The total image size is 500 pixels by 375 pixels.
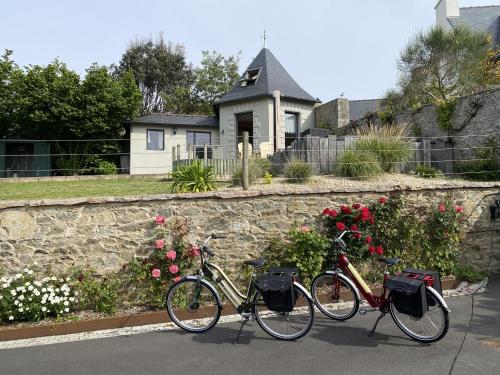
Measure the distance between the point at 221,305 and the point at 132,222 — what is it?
5.58ft

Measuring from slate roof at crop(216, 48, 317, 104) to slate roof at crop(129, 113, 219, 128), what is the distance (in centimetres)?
132

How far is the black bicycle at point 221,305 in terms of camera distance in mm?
4070

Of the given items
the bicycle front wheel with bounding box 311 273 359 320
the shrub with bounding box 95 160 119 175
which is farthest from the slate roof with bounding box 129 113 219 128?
the bicycle front wheel with bounding box 311 273 359 320

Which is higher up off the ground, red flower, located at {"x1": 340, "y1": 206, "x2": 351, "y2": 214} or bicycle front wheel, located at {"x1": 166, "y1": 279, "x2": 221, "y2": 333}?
red flower, located at {"x1": 340, "y1": 206, "x2": 351, "y2": 214}

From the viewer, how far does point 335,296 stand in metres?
4.78

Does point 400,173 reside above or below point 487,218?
above

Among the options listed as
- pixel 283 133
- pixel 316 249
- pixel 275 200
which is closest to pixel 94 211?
pixel 275 200

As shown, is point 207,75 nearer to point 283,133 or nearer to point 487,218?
point 283,133

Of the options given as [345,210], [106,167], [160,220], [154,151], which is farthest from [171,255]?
[154,151]

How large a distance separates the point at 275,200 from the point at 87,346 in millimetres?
2964

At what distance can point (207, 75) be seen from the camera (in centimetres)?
2988

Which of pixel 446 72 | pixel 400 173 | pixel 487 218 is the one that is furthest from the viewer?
pixel 446 72

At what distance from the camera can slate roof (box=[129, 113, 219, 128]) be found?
19.2 m

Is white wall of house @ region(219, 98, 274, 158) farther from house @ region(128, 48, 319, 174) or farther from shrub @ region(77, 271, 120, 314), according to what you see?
shrub @ region(77, 271, 120, 314)
